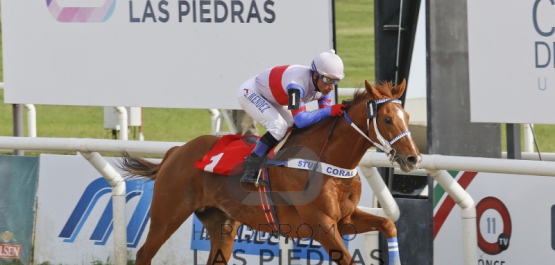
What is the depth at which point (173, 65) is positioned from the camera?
761 cm

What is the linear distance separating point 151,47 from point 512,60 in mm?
2786

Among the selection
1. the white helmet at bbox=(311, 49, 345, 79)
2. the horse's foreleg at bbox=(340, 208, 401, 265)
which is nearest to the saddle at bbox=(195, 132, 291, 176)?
the white helmet at bbox=(311, 49, 345, 79)

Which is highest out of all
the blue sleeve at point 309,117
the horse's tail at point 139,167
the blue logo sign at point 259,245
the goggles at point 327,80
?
the goggles at point 327,80

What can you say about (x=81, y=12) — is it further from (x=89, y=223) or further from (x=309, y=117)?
(x=309, y=117)

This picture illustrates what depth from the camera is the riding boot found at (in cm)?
609

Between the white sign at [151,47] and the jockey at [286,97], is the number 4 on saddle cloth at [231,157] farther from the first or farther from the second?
the white sign at [151,47]

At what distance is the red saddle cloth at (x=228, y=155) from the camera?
6297mm

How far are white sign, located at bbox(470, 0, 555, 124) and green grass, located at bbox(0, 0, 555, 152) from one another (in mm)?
7085

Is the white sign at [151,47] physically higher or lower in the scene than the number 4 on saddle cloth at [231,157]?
higher

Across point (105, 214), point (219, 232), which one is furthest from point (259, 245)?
point (105, 214)

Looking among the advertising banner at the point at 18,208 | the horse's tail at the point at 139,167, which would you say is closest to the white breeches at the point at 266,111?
the horse's tail at the point at 139,167

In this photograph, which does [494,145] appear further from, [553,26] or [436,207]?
[553,26]

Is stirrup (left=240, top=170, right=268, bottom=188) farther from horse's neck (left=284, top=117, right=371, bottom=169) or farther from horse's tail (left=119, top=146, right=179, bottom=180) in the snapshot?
horse's tail (left=119, top=146, right=179, bottom=180)

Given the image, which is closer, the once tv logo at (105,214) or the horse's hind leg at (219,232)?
the horse's hind leg at (219,232)
